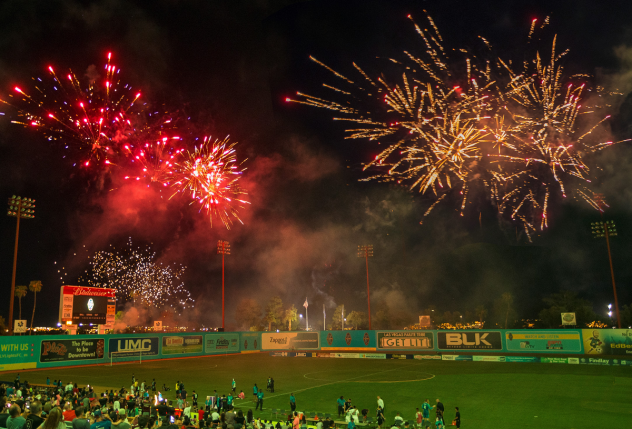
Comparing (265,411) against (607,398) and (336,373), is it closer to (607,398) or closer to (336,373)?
(336,373)

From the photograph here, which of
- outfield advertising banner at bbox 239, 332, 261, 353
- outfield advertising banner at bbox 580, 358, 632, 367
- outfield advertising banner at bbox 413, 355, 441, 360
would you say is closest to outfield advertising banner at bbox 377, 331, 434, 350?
outfield advertising banner at bbox 413, 355, 441, 360

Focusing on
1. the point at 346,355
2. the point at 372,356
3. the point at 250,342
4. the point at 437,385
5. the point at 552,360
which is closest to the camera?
the point at 437,385

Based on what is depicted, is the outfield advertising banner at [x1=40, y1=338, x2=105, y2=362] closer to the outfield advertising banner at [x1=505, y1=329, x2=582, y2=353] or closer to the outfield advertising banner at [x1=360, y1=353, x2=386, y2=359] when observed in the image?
the outfield advertising banner at [x1=360, y1=353, x2=386, y2=359]

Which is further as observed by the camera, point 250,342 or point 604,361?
point 250,342

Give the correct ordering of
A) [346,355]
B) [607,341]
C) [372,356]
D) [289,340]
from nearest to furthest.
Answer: [607,341], [372,356], [346,355], [289,340]

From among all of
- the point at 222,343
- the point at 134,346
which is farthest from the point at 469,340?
the point at 134,346

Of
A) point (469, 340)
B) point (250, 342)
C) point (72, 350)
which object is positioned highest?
point (72, 350)

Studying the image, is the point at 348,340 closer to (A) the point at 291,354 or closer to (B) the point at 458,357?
(A) the point at 291,354

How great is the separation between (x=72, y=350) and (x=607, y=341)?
60.5 m

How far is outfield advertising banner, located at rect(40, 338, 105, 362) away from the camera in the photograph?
48.5 metres

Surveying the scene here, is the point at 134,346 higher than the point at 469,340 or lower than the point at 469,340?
higher

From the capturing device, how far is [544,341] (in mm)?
51969

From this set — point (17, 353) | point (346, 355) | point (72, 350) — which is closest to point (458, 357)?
point (346, 355)

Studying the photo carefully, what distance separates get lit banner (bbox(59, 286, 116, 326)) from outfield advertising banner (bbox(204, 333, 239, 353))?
15.3 m
